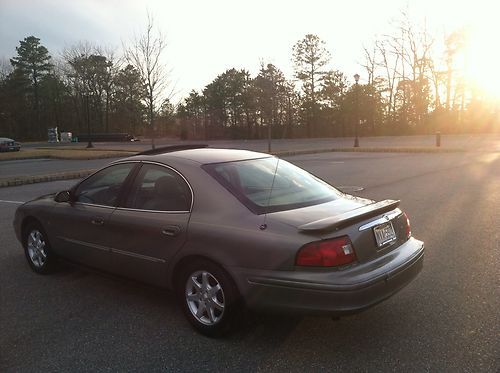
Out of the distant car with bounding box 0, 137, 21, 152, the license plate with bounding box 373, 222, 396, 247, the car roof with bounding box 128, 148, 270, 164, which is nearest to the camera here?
the license plate with bounding box 373, 222, 396, 247

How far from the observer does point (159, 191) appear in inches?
163

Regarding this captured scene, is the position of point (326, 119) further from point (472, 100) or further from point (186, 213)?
point (186, 213)

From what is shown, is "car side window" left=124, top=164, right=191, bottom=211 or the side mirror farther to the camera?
the side mirror

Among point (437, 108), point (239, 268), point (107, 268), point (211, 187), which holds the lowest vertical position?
point (107, 268)

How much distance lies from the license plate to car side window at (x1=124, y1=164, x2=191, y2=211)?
1.49m

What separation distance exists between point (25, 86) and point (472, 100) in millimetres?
55811

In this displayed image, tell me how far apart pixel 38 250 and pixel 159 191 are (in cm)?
207

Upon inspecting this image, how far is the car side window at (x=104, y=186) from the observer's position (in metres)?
4.48

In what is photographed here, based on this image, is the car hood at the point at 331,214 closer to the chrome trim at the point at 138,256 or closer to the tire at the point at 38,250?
the chrome trim at the point at 138,256

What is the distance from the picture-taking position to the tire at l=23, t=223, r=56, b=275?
5.17m

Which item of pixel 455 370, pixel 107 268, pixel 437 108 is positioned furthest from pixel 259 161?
pixel 437 108

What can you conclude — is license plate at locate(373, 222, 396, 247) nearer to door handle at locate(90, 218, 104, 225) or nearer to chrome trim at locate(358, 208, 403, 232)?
chrome trim at locate(358, 208, 403, 232)

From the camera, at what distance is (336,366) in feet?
10.4

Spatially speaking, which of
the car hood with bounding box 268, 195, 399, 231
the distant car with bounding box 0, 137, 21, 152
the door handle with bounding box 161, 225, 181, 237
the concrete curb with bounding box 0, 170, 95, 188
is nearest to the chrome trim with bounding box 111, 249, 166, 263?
the door handle with bounding box 161, 225, 181, 237
